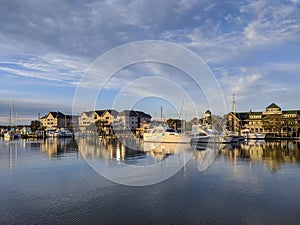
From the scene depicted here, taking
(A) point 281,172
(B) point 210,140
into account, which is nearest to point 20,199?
(A) point 281,172

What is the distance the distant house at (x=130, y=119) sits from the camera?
256ft

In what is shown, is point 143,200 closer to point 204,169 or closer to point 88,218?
point 88,218

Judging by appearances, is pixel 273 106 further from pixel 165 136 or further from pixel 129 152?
pixel 129 152

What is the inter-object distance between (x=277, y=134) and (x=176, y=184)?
54.0 meters

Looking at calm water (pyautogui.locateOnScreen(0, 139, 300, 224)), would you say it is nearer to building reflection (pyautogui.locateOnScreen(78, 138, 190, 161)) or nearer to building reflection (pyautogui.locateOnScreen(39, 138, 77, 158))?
building reflection (pyautogui.locateOnScreen(78, 138, 190, 161))

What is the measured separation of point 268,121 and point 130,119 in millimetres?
39908

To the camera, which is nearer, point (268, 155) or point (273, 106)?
point (268, 155)

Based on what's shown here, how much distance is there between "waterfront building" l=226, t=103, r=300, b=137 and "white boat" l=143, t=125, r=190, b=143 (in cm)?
2151

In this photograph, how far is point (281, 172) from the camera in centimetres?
1577

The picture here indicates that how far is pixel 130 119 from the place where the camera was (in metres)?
81.6

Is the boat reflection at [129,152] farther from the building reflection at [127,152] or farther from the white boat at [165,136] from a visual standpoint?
the white boat at [165,136]

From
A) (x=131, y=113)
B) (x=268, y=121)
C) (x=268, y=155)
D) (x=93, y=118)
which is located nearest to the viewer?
(x=268, y=155)

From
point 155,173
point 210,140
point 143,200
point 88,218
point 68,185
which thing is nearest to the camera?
point 88,218

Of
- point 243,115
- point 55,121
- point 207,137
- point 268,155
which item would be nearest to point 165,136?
point 207,137
